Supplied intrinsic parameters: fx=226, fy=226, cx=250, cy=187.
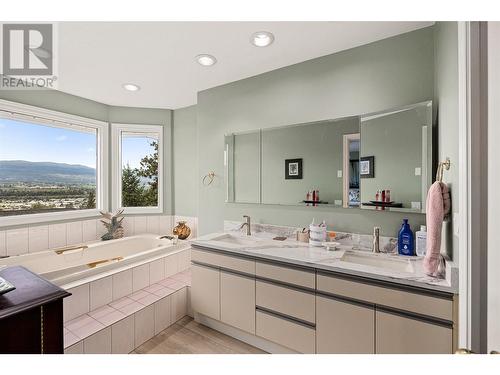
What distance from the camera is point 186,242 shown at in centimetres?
306

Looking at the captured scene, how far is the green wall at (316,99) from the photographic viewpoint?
5.52 feet

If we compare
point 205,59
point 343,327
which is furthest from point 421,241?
point 205,59

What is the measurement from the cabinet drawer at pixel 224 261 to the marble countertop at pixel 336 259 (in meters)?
0.06

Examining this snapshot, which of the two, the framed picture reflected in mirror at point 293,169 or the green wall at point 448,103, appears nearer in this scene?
the green wall at point 448,103

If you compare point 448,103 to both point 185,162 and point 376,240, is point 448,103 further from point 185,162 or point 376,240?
point 185,162

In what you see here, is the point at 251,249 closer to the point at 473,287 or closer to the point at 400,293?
the point at 400,293

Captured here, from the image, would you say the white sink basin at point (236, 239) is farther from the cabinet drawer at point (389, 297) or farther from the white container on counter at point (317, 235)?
the cabinet drawer at point (389, 297)

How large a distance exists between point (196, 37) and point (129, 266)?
86.9 inches

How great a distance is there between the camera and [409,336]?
4.12 ft

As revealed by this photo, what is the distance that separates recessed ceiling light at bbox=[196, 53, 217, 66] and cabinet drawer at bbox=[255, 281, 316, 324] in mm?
1990

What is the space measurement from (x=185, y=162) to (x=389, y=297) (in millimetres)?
3061

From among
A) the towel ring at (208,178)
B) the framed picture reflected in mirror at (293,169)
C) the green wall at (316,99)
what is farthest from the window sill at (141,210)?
the framed picture reflected in mirror at (293,169)

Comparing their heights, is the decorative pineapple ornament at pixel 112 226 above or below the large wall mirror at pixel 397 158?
below

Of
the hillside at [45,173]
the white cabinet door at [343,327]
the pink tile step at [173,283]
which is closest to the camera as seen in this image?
the white cabinet door at [343,327]
